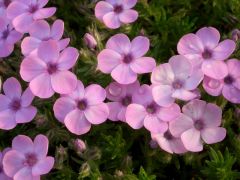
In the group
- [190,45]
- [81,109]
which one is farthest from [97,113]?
[190,45]

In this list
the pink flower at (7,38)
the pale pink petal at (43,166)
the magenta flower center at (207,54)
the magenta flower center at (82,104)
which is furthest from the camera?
the pink flower at (7,38)

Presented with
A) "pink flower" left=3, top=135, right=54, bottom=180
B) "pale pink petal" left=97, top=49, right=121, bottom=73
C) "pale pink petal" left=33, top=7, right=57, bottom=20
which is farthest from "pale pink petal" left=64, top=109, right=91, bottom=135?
"pale pink petal" left=33, top=7, right=57, bottom=20

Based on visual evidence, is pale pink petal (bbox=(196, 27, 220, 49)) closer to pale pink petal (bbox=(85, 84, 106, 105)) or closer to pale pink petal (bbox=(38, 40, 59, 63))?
pale pink petal (bbox=(85, 84, 106, 105))

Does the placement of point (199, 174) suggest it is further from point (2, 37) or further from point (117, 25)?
point (2, 37)

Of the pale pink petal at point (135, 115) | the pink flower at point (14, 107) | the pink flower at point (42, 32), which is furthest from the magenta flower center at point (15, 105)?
the pale pink petal at point (135, 115)

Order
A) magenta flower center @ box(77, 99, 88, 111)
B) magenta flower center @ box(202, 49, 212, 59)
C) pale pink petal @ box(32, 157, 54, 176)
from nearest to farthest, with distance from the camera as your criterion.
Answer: pale pink petal @ box(32, 157, 54, 176)
magenta flower center @ box(77, 99, 88, 111)
magenta flower center @ box(202, 49, 212, 59)

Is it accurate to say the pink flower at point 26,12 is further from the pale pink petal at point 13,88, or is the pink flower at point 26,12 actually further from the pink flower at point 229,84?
the pink flower at point 229,84
